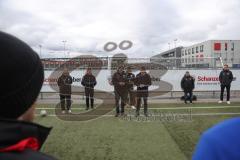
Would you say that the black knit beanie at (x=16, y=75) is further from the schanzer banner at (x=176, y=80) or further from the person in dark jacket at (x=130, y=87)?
the schanzer banner at (x=176, y=80)

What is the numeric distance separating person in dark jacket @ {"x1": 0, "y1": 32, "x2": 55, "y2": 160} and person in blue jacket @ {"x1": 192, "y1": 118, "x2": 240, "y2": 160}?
0.62m

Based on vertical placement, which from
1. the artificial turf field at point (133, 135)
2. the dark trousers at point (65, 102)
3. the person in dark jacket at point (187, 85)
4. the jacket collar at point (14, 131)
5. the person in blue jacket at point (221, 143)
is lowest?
the artificial turf field at point (133, 135)

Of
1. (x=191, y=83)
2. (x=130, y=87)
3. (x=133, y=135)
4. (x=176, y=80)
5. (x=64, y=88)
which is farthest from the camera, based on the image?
(x=176, y=80)

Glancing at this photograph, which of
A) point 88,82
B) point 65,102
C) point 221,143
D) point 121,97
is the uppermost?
point 221,143

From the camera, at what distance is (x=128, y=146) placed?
26.6 feet

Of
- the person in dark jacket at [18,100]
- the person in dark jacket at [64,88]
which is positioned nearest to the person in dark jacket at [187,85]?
the person in dark jacket at [64,88]

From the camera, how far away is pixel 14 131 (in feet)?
3.90

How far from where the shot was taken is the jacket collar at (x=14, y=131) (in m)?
1.17

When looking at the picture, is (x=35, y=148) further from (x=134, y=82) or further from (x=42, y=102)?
(x=42, y=102)

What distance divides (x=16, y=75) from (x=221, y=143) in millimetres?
810

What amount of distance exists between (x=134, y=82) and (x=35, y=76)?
13.0m

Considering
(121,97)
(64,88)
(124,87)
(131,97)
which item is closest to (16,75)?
(121,97)

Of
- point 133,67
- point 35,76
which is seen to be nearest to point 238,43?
point 133,67

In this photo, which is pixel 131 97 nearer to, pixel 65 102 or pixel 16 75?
pixel 65 102
